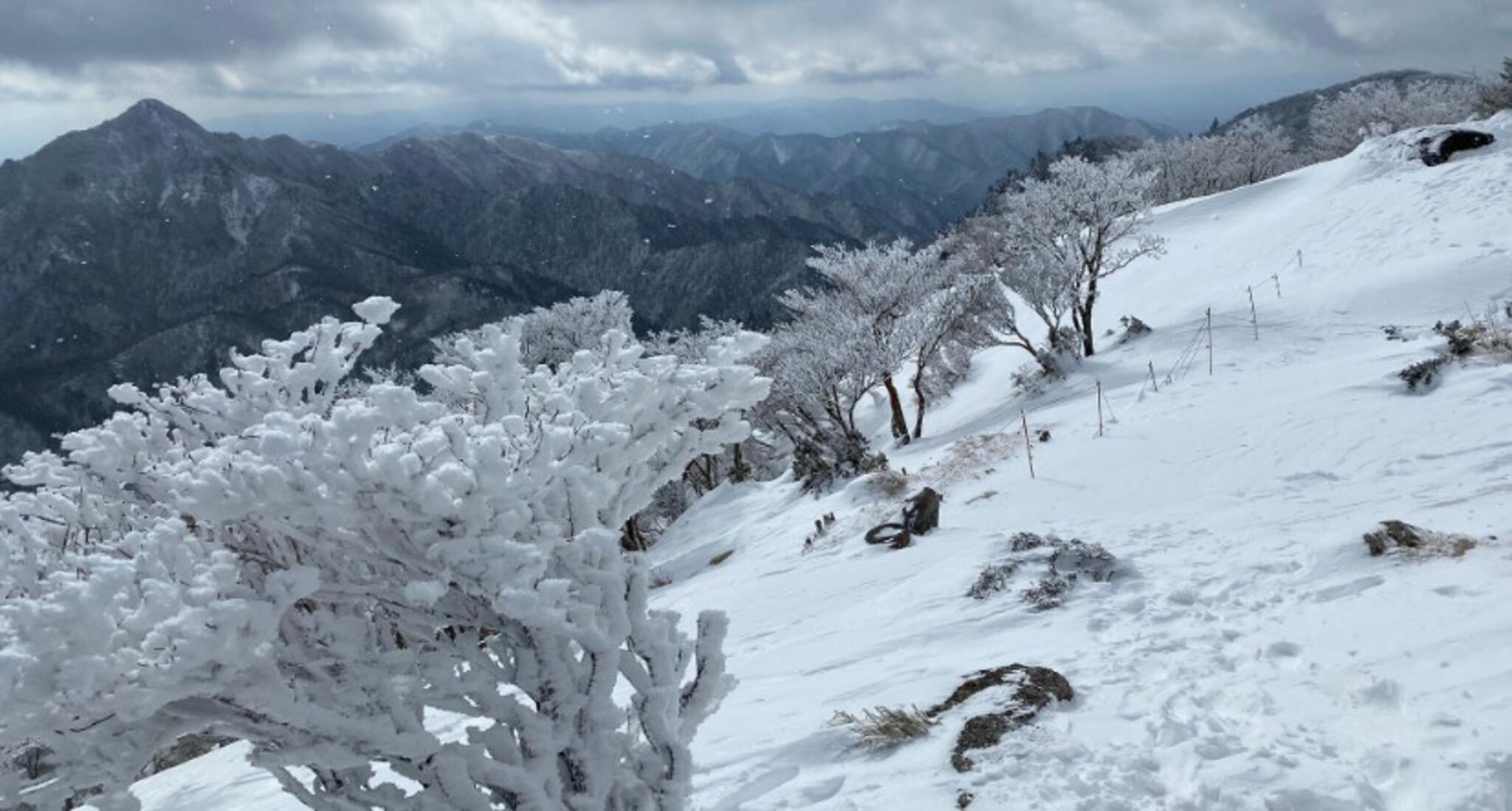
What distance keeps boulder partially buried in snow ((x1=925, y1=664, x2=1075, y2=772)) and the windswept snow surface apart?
11 centimetres

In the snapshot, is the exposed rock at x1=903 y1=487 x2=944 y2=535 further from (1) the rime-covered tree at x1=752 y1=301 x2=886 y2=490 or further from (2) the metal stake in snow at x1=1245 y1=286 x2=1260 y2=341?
(2) the metal stake in snow at x1=1245 y1=286 x2=1260 y2=341

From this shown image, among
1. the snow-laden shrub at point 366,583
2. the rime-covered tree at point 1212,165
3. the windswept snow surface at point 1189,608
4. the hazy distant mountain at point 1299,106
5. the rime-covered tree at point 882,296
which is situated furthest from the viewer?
the hazy distant mountain at point 1299,106

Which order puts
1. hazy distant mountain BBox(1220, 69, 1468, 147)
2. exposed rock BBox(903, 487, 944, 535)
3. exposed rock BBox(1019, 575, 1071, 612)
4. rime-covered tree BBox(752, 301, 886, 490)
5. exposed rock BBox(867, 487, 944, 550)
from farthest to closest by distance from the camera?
hazy distant mountain BBox(1220, 69, 1468, 147) → rime-covered tree BBox(752, 301, 886, 490) → exposed rock BBox(903, 487, 944, 535) → exposed rock BBox(867, 487, 944, 550) → exposed rock BBox(1019, 575, 1071, 612)

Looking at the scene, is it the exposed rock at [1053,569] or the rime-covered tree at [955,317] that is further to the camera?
the rime-covered tree at [955,317]

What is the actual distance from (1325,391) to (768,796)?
12601mm

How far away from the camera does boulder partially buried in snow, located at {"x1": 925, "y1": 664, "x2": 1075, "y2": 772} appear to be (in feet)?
17.0

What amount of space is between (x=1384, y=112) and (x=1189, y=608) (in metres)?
65.0

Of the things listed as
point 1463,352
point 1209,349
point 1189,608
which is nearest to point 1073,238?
point 1209,349

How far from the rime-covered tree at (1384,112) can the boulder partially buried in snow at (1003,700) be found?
54.0m

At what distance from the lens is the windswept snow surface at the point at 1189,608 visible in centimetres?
466

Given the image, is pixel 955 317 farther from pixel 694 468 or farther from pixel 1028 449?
pixel 694 468

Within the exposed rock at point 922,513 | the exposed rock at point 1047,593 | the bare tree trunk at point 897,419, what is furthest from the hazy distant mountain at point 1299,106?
the exposed rock at point 1047,593

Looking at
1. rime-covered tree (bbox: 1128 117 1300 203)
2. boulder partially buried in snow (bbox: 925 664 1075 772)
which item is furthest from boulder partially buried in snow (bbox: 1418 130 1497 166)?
rime-covered tree (bbox: 1128 117 1300 203)

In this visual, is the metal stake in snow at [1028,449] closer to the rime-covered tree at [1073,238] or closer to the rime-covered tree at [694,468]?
the rime-covered tree at [1073,238]
